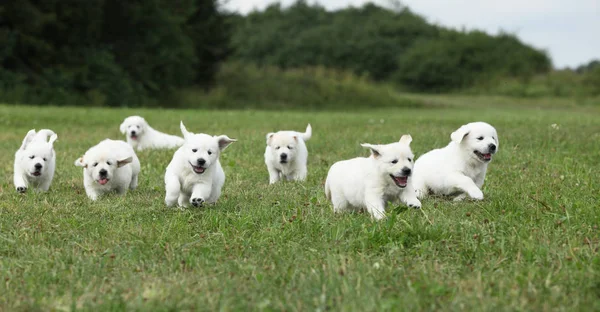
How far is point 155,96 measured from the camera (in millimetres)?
34656

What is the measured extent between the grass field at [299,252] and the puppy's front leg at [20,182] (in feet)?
0.33

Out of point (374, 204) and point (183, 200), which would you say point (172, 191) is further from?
point (374, 204)

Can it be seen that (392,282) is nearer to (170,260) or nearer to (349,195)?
(170,260)

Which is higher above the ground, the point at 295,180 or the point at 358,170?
the point at 358,170

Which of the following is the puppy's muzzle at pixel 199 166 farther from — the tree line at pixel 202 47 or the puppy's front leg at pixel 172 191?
the tree line at pixel 202 47

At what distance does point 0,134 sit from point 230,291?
1227 cm

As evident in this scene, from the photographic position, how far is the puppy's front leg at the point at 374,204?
5.19 meters

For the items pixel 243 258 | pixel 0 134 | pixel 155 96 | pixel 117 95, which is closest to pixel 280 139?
pixel 243 258

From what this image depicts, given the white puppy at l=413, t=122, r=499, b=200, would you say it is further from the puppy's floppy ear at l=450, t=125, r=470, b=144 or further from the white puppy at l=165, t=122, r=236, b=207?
the white puppy at l=165, t=122, r=236, b=207

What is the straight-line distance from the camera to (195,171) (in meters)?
5.96

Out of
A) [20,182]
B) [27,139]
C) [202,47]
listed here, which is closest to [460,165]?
[20,182]

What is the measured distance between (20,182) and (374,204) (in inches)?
158

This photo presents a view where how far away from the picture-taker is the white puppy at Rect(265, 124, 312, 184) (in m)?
8.12

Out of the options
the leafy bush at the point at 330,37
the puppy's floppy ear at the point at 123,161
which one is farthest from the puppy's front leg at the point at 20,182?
the leafy bush at the point at 330,37
